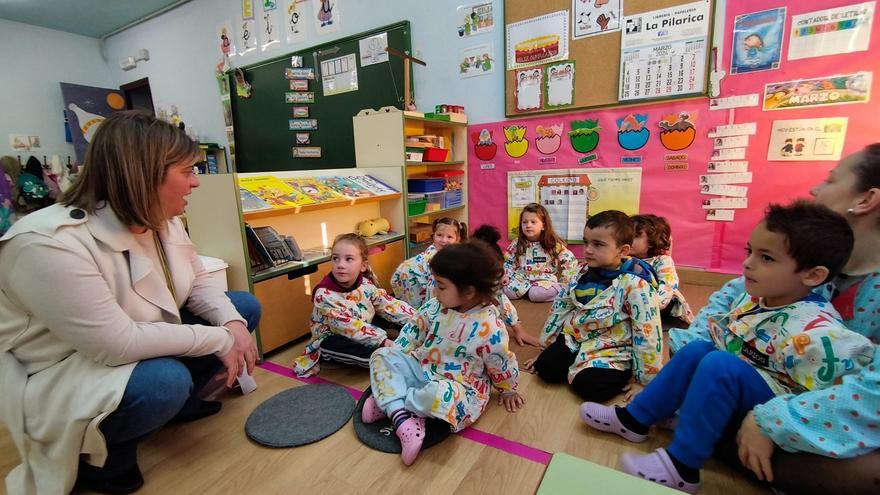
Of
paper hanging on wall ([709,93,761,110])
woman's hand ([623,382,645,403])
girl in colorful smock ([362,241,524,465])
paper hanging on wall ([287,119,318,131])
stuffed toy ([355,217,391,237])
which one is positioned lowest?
woman's hand ([623,382,645,403])

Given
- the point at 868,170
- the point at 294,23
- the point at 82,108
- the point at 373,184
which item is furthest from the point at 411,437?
the point at 82,108

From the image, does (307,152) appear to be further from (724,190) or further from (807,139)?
(807,139)

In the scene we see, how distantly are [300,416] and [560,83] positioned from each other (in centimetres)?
280

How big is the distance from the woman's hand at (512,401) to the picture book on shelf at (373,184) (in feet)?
5.42

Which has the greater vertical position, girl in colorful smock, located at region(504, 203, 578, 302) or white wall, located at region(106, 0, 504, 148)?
white wall, located at region(106, 0, 504, 148)

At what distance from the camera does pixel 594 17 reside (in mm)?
2846

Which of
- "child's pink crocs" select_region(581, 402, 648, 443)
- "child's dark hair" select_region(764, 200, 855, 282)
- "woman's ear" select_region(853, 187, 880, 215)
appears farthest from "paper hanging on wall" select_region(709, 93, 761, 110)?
"child's pink crocs" select_region(581, 402, 648, 443)

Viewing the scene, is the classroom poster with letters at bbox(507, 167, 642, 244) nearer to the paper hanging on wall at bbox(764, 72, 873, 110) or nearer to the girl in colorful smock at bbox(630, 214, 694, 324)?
the girl in colorful smock at bbox(630, 214, 694, 324)

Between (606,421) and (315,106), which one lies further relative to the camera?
(315,106)

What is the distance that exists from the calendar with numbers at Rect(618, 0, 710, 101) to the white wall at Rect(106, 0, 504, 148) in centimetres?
95

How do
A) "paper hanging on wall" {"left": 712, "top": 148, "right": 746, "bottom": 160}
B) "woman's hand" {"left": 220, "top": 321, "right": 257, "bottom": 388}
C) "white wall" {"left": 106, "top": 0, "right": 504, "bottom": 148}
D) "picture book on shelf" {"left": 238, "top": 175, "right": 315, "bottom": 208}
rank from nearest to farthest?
"woman's hand" {"left": 220, "top": 321, "right": 257, "bottom": 388}, "picture book on shelf" {"left": 238, "top": 175, "right": 315, "bottom": 208}, "paper hanging on wall" {"left": 712, "top": 148, "right": 746, "bottom": 160}, "white wall" {"left": 106, "top": 0, "right": 504, "bottom": 148}

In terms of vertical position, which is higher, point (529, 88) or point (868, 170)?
point (529, 88)

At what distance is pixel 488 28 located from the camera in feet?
10.6

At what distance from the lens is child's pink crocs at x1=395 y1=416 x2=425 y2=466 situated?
1.28 meters
